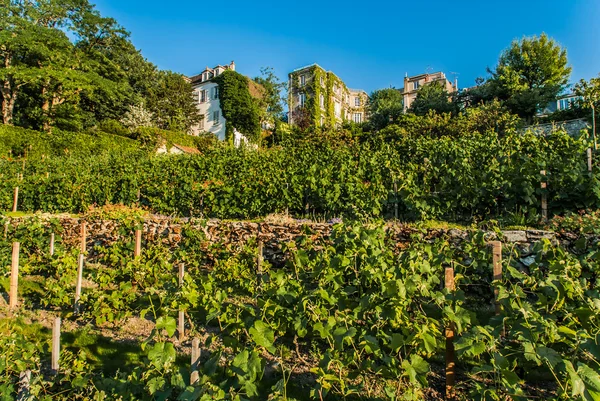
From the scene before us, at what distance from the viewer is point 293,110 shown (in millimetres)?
33844

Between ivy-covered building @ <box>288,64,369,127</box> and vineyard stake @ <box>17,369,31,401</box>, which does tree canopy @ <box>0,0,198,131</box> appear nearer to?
ivy-covered building @ <box>288,64,369,127</box>

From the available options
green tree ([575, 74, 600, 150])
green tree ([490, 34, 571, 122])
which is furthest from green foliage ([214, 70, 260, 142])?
green tree ([575, 74, 600, 150])

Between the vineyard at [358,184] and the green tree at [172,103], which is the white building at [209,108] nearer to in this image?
the green tree at [172,103]

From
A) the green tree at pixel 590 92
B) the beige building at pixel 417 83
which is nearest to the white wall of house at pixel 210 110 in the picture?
the beige building at pixel 417 83

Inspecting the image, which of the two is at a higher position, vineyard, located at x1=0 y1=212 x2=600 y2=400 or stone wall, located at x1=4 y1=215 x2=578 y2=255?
stone wall, located at x1=4 y1=215 x2=578 y2=255

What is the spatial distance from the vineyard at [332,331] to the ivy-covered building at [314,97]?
2791 centimetres

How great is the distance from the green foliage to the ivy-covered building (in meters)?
3.89

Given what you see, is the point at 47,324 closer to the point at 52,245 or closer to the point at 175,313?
the point at 175,313

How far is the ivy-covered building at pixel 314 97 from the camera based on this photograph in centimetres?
3259

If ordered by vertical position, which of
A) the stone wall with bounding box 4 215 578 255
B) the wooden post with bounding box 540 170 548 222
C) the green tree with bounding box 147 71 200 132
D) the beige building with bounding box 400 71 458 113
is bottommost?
the stone wall with bounding box 4 215 578 255

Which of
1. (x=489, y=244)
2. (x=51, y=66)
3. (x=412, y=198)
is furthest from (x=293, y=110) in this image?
(x=489, y=244)

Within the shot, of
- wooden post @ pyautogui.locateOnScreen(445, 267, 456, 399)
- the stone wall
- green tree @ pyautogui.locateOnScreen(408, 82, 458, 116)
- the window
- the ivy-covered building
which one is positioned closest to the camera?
wooden post @ pyautogui.locateOnScreen(445, 267, 456, 399)

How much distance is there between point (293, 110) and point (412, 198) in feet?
94.3

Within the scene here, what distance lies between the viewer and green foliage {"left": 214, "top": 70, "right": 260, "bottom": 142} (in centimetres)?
3108
